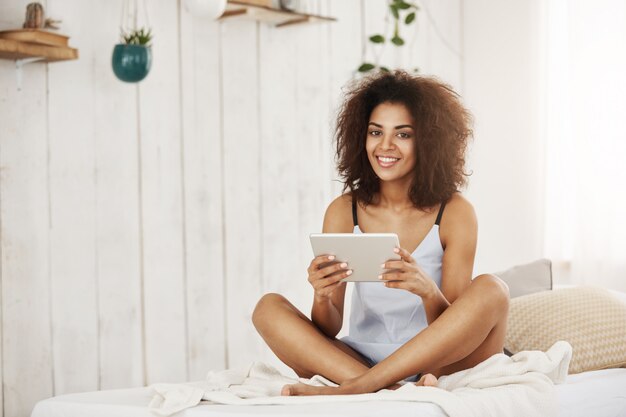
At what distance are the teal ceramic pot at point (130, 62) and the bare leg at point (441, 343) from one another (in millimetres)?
1299

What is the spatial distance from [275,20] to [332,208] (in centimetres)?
127

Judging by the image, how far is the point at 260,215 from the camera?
11.5ft

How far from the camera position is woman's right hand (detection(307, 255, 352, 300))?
1948 millimetres

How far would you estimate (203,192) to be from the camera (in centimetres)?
328

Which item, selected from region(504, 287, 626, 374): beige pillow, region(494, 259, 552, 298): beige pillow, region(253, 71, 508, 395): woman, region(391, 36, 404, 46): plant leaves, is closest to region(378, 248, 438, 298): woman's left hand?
region(253, 71, 508, 395): woman

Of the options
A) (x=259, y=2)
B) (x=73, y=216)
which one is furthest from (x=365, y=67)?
(x=73, y=216)

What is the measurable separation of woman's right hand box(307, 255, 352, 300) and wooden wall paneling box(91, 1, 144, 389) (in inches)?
45.5

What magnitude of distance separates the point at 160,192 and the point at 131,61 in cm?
52

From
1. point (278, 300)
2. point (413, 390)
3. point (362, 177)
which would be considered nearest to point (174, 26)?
point (362, 177)

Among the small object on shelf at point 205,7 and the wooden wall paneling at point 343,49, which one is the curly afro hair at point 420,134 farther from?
the wooden wall paneling at point 343,49

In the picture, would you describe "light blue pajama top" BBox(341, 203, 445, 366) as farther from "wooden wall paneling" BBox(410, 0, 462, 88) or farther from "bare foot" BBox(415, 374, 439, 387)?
"wooden wall paneling" BBox(410, 0, 462, 88)

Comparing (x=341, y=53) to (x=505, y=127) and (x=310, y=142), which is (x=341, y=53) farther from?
(x=505, y=127)

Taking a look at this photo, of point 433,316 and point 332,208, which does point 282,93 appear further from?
point 433,316

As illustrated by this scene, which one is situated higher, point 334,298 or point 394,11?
point 394,11
